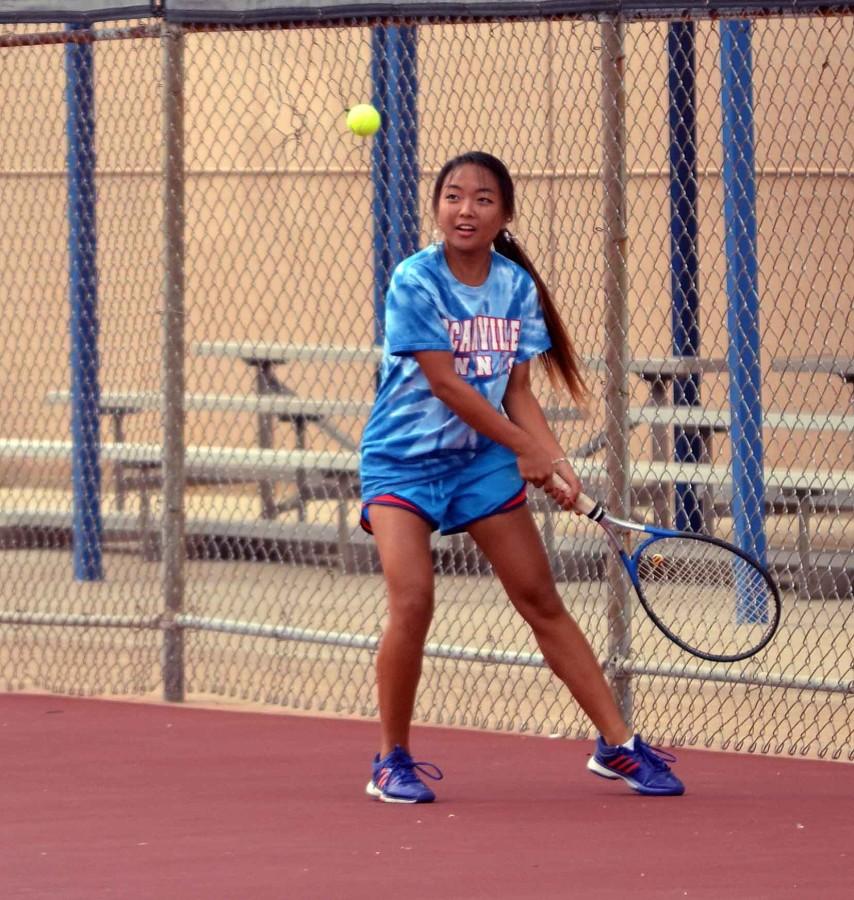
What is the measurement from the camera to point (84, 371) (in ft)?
33.2

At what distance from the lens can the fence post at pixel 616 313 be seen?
20.5ft

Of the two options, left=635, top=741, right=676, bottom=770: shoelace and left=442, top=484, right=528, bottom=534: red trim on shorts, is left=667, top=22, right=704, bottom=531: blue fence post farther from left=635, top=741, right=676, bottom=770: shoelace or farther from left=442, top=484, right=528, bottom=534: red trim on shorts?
left=442, top=484, right=528, bottom=534: red trim on shorts

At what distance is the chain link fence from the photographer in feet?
23.3

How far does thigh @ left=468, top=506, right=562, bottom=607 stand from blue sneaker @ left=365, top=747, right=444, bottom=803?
53 cm

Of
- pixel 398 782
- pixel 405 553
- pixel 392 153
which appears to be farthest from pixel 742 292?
pixel 398 782

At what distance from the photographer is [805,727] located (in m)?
6.75

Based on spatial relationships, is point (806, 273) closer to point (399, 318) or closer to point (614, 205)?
point (614, 205)

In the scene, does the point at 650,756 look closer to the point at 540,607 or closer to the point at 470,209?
the point at 540,607

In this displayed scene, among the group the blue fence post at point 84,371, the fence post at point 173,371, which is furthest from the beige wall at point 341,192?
the fence post at point 173,371

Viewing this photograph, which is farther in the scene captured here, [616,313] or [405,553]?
[616,313]

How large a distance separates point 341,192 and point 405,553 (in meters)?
7.54

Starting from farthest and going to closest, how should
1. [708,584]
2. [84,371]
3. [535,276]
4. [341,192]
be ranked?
[341,192] → [84,371] → [708,584] → [535,276]

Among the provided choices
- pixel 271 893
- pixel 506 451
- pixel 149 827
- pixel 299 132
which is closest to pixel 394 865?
pixel 271 893

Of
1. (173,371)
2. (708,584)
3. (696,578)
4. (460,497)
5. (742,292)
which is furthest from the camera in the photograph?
(742,292)
